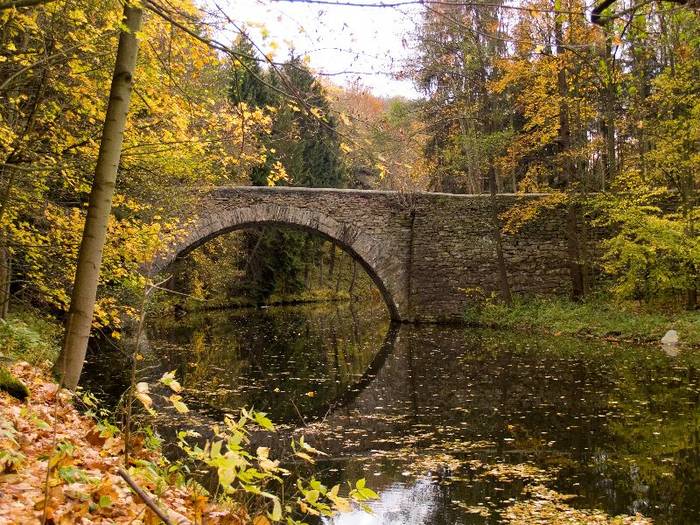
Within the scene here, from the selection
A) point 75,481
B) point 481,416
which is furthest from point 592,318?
point 75,481

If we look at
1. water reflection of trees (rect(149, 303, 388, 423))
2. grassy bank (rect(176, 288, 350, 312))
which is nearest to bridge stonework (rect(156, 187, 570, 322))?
water reflection of trees (rect(149, 303, 388, 423))

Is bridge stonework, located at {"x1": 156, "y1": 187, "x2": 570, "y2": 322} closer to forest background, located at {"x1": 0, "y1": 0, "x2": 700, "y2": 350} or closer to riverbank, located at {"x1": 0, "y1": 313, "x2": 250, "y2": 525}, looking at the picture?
forest background, located at {"x1": 0, "y1": 0, "x2": 700, "y2": 350}

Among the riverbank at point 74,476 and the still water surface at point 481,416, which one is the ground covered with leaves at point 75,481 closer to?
the riverbank at point 74,476

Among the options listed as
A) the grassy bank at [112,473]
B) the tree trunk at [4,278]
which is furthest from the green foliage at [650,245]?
the tree trunk at [4,278]

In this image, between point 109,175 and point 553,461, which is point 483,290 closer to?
point 553,461

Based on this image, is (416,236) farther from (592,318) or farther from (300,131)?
(300,131)

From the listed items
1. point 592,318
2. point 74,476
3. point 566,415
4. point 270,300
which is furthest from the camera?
point 270,300

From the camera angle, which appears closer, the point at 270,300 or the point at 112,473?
the point at 112,473

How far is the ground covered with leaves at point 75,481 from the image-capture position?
2170mm

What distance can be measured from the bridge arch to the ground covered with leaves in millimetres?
12170

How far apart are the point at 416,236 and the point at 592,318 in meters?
5.27

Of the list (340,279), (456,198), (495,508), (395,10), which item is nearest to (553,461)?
(495,508)

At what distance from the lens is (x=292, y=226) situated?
1658 centimetres

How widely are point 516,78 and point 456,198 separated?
3.84m
